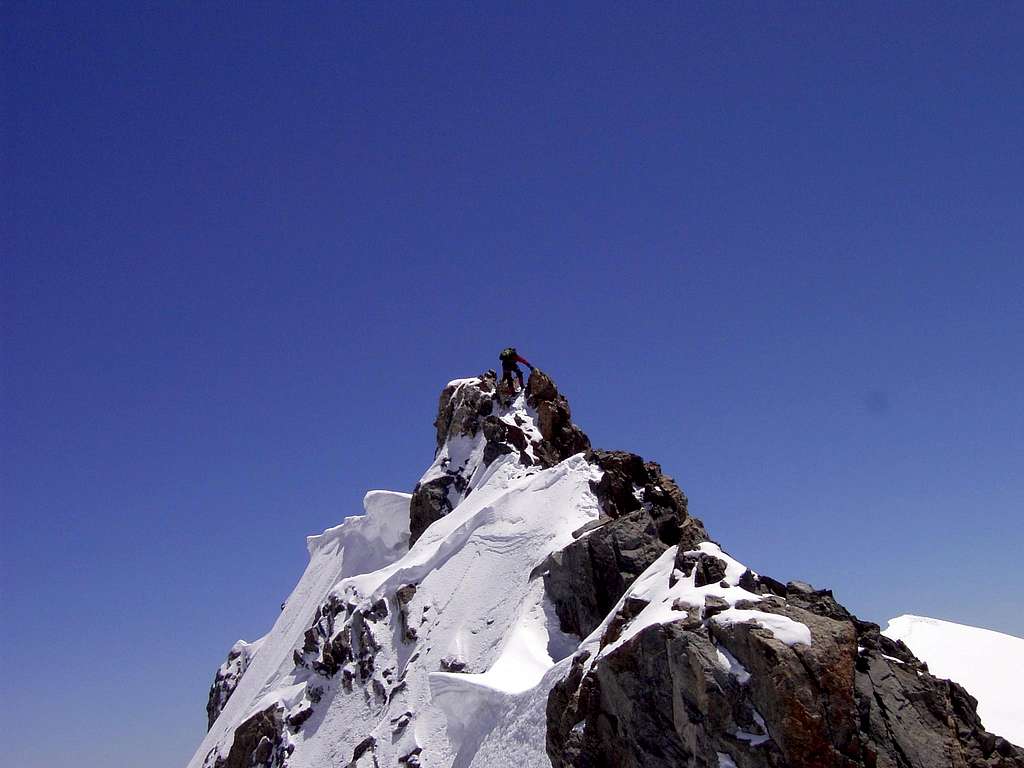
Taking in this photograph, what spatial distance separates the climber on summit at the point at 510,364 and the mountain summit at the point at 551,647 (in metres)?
1.23

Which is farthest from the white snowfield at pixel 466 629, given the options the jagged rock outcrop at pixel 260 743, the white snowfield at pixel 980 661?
the white snowfield at pixel 980 661

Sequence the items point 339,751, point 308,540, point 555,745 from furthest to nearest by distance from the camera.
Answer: point 308,540
point 339,751
point 555,745

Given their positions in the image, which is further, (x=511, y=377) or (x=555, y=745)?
(x=511, y=377)

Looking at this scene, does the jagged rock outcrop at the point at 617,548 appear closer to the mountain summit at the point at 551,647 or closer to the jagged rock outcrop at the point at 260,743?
the mountain summit at the point at 551,647

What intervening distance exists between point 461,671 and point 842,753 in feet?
61.6

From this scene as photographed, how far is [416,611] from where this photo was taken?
1505 inches

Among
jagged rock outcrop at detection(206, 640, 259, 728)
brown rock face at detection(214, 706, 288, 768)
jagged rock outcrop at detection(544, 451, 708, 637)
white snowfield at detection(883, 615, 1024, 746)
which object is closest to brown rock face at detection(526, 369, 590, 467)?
jagged rock outcrop at detection(544, 451, 708, 637)

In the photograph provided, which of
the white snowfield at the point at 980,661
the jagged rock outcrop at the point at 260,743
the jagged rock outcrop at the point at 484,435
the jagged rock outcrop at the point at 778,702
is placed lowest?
the jagged rock outcrop at the point at 778,702

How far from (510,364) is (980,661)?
28.9 m

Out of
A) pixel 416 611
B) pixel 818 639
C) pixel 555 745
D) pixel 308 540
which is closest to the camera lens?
pixel 818 639

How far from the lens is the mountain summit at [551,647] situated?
17.5 m

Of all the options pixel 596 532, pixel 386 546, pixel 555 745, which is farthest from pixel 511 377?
pixel 555 745

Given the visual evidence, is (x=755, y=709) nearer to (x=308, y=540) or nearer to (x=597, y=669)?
(x=597, y=669)

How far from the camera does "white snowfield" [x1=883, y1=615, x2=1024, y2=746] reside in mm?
30203
